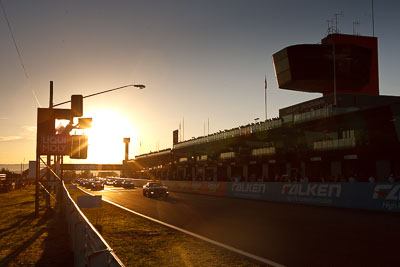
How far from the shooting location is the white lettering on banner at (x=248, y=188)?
29.6 metres

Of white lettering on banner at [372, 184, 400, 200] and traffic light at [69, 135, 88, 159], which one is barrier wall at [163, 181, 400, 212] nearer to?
white lettering on banner at [372, 184, 400, 200]

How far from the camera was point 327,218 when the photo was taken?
56.6ft

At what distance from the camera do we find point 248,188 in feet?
102

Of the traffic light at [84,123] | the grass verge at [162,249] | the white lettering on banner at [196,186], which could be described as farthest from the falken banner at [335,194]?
the traffic light at [84,123]

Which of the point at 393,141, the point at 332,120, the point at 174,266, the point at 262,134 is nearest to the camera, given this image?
the point at 174,266

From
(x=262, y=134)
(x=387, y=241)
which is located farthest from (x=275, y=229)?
(x=262, y=134)

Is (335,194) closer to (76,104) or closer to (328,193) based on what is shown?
(328,193)

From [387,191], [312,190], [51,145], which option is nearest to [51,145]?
[51,145]

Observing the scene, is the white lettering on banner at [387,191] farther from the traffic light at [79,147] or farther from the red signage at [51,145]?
the traffic light at [79,147]

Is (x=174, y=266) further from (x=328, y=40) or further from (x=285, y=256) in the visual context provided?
(x=328, y=40)

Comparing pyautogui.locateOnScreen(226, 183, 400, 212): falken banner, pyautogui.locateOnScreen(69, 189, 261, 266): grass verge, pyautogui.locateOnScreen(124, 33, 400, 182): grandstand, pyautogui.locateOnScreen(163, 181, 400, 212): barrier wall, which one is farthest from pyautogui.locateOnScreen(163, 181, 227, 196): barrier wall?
pyautogui.locateOnScreen(69, 189, 261, 266): grass verge

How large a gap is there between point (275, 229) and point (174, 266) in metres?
6.50

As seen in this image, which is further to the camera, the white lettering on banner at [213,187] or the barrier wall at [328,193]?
the white lettering on banner at [213,187]

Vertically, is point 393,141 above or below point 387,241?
above
